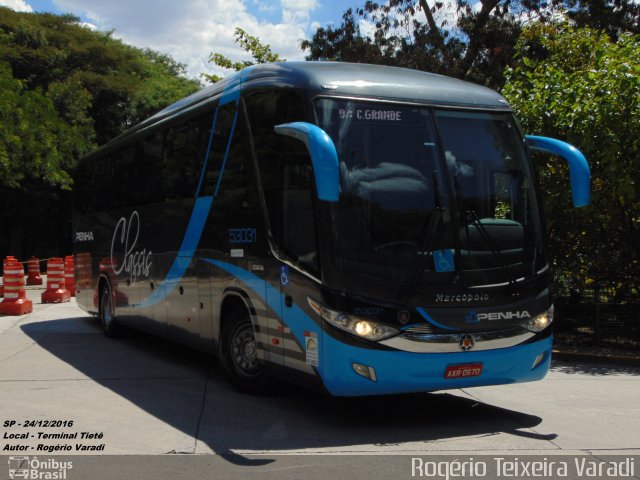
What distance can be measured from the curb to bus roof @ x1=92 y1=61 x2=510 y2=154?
193 inches

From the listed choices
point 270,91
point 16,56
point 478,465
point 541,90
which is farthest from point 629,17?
point 16,56

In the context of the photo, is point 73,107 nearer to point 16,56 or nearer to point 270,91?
point 16,56

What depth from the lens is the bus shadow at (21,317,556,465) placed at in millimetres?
6805

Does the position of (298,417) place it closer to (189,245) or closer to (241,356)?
(241,356)

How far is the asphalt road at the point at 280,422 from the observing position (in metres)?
6.29

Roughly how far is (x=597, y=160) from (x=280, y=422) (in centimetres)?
704

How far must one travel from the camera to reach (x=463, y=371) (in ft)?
23.7

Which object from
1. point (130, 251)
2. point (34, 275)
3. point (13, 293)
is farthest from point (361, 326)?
point (34, 275)

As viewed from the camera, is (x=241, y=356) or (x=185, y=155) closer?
(x=241, y=356)

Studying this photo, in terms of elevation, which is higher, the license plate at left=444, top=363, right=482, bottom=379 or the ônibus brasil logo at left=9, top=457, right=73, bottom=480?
the license plate at left=444, top=363, right=482, bottom=379

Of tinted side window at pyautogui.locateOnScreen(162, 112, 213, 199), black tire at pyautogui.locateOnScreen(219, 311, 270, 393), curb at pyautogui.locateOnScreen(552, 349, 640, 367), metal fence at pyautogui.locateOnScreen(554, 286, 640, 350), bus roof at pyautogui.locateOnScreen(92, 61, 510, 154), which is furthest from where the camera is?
metal fence at pyautogui.locateOnScreen(554, 286, 640, 350)

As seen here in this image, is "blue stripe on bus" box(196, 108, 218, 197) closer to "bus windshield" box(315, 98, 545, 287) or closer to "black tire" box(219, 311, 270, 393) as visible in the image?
"black tire" box(219, 311, 270, 393)

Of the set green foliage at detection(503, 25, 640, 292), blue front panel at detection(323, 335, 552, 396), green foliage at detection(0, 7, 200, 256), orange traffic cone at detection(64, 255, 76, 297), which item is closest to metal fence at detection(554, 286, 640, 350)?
green foliage at detection(503, 25, 640, 292)

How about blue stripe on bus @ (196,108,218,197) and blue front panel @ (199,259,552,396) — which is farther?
blue stripe on bus @ (196,108,218,197)
